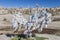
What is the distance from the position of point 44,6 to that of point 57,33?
1.63 ft

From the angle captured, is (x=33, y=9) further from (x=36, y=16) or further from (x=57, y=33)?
(x=57, y=33)

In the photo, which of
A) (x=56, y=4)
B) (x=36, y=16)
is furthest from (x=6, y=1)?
(x=56, y=4)

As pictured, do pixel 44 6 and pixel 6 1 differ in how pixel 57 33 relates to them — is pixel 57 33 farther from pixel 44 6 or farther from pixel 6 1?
pixel 6 1

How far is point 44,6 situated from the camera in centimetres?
438

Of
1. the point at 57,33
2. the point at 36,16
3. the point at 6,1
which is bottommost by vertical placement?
the point at 57,33

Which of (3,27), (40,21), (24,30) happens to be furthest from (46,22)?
(3,27)

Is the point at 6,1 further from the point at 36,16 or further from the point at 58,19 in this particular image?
the point at 58,19

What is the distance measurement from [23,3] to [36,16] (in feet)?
1.03

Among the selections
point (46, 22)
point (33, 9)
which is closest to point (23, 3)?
point (33, 9)

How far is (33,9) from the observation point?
4.39 meters

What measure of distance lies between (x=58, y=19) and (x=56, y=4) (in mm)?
253

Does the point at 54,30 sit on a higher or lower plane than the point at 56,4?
lower

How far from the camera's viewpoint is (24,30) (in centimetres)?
442

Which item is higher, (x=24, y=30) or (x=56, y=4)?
(x=56, y=4)
